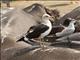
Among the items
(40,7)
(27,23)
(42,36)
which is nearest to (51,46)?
(42,36)

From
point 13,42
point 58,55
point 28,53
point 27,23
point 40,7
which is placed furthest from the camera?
point 40,7

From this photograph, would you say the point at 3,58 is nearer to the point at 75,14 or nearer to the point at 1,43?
the point at 1,43

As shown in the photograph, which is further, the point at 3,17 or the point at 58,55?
the point at 3,17

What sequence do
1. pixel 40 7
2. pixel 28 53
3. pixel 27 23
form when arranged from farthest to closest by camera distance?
1. pixel 40 7
2. pixel 27 23
3. pixel 28 53

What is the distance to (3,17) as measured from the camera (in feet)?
7.36

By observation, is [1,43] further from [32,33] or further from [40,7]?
[40,7]

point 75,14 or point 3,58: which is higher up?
point 75,14

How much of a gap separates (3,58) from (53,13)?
3.19 feet

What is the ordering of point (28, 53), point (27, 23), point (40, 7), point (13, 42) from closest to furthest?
1. point (28, 53)
2. point (13, 42)
3. point (27, 23)
4. point (40, 7)

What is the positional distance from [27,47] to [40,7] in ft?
2.84

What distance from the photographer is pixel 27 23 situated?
6.96ft

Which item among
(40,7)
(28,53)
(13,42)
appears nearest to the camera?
(28,53)

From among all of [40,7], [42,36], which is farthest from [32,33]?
[40,7]

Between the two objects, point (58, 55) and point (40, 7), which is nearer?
point (58, 55)
